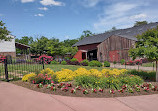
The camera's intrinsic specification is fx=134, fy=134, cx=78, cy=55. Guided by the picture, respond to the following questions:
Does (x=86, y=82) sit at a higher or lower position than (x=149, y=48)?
lower

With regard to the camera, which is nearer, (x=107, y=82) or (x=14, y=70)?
(x=107, y=82)

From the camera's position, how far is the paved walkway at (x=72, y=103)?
4.07m

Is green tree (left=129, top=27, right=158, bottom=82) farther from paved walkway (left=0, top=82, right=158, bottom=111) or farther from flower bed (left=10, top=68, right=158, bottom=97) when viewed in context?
paved walkway (left=0, top=82, right=158, bottom=111)

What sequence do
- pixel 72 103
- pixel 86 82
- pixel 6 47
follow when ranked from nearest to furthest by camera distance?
pixel 72 103
pixel 86 82
pixel 6 47

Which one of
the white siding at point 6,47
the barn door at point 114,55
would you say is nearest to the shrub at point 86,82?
the barn door at point 114,55

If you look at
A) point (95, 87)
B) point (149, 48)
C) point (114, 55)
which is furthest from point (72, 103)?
point (114, 55)

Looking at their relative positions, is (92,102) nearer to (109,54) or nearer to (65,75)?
(65,75)

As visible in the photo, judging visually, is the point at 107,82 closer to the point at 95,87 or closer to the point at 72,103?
the point at 95,87

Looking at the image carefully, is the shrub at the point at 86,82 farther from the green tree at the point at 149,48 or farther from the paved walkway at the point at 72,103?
the green tree at the point at 149,48

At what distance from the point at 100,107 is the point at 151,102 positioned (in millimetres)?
1878

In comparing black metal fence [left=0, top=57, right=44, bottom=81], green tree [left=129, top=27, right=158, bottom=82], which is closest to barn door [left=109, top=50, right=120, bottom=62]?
black metal fence [left=0, top=57, right=44, bottom=81]

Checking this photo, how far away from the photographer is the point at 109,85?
240 inches

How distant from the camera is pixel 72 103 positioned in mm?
4492

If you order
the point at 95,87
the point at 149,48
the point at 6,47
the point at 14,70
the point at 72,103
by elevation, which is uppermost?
the point at 6,47
